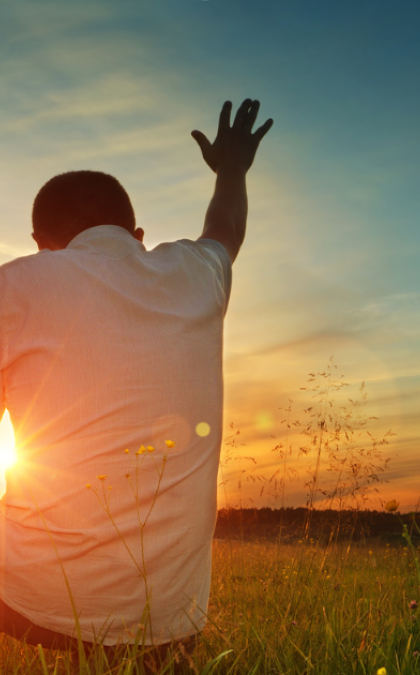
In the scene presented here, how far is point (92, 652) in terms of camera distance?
1.51 m

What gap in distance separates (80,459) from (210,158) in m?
1.97

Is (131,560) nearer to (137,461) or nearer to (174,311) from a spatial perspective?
(137,461)

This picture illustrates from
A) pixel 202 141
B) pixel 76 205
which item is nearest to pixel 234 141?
pixel 202 141

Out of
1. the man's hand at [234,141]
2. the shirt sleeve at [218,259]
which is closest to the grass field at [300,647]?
the shirt sleeve at [218,259]

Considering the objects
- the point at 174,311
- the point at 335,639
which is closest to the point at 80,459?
the point at 174,311

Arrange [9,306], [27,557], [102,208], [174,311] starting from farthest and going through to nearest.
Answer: [102,208]
[174,311]
[9,306]
[27,557]

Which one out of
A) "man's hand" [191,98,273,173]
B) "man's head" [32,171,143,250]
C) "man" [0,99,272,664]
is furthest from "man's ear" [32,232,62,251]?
"man's hand" [191,98,273,173]

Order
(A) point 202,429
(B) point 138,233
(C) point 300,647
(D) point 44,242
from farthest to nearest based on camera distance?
(B) point 138,233 < (D) point 44,242 < (C) point 300,647 < (A) point 202,429

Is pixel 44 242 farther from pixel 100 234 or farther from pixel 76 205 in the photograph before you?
pixel 100 234

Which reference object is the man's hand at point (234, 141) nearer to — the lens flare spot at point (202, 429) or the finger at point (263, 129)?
the finger at point (263, 129)

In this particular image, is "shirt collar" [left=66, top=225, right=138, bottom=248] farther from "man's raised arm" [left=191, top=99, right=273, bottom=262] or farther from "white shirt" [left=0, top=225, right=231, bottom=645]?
"man's raised arm" [left=191, top=99, right=273, bottom=262]

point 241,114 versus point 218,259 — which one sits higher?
point 241,114

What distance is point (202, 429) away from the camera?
1672mm

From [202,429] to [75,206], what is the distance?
3.13 feet
